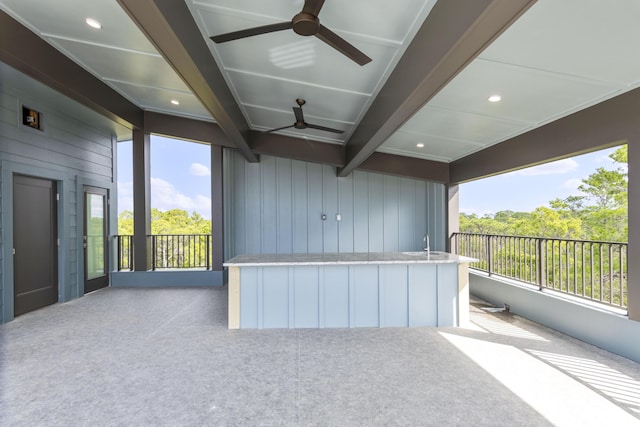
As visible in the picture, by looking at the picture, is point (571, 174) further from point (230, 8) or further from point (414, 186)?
point (230, 8)

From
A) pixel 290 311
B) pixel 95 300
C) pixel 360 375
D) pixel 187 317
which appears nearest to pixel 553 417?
pixel 360 375

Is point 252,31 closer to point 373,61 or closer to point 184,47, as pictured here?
point 184,47

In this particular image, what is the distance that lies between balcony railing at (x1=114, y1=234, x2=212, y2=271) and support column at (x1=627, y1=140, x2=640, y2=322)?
22.0 ft

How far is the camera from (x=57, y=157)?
5.16 meters

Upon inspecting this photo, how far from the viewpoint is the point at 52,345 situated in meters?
3.29

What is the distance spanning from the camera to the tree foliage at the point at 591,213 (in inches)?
409

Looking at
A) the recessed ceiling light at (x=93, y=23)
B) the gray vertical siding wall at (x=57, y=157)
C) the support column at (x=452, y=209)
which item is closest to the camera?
the recessed ceiling light at (x=93, y=23)

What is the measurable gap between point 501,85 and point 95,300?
6.81m

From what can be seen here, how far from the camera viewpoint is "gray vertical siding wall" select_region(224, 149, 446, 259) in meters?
7.22

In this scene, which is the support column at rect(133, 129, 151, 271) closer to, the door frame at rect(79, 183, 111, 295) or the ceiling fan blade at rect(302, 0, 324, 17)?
the door frame at rect(79, 183, 111, 295)

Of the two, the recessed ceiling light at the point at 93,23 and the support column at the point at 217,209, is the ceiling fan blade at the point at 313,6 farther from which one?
the support column at the point at 217,209

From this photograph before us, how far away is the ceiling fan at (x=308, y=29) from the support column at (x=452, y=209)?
4.67 meters

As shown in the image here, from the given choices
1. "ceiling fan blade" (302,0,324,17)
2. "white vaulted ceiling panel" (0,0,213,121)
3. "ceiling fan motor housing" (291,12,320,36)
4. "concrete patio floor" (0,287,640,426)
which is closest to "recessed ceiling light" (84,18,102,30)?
"white vaulted ceiling panel" (0,0,213,121)

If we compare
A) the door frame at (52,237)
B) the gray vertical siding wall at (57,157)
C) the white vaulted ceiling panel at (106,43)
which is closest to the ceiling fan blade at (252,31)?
the white vaulted ceiling panel at (106,43)
